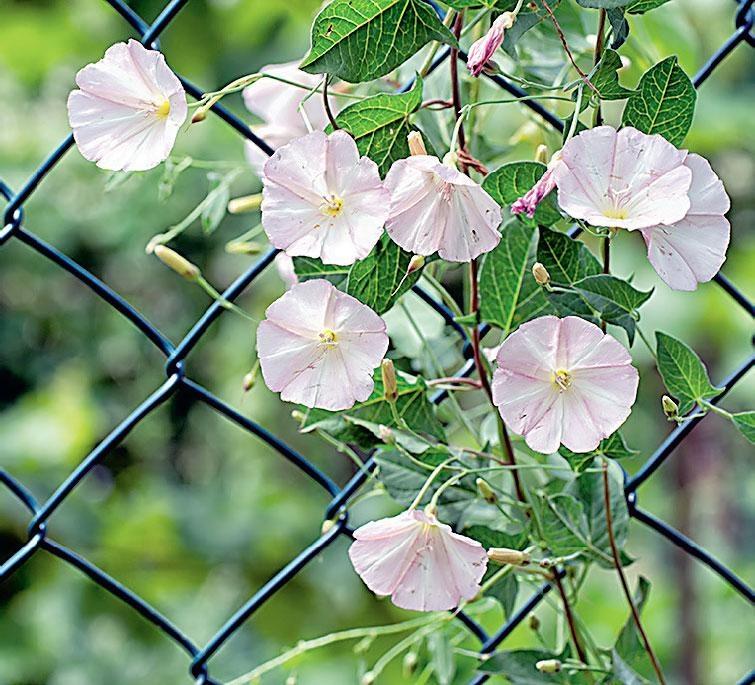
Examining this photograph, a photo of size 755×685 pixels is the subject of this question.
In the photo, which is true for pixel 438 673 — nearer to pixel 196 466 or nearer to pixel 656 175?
pixel 656 175

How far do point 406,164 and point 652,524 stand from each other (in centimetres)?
29

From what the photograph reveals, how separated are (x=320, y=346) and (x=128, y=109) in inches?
4.1

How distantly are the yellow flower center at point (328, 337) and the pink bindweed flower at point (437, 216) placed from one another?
0.13 ft

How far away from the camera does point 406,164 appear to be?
366 mm

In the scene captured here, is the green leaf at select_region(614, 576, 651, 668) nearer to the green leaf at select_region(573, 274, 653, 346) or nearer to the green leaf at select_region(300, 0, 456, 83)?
the green leaf at select_region(573, 274, 653, 346)

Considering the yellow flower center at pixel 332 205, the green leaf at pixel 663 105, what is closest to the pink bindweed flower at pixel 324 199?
the yellow flower center at pixel 332 205

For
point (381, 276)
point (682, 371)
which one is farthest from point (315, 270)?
point (682, 371)

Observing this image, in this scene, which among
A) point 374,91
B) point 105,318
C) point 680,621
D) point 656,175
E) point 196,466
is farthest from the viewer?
point 196,466

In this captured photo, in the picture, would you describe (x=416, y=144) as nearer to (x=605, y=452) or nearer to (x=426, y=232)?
(x=426, y=232)

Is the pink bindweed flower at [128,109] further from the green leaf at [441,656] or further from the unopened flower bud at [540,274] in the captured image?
the green leaf at [441,656]

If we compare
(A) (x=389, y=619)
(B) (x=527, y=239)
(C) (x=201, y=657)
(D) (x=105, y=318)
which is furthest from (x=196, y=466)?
(B) (x=527, y=239)

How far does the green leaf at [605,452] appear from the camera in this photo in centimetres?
44

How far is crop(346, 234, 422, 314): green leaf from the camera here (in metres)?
0.41

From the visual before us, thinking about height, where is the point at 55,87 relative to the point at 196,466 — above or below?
above
